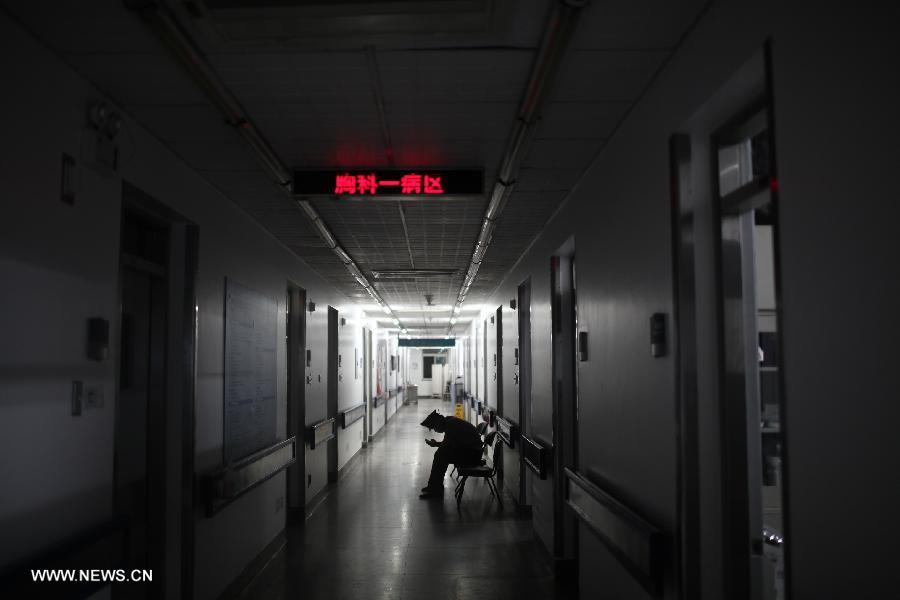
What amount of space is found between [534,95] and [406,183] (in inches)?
40.3

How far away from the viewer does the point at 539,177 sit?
4.08 meters

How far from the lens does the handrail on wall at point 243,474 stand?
402 centimetres

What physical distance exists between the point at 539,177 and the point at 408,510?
468cm

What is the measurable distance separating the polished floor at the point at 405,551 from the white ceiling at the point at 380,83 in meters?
2.84

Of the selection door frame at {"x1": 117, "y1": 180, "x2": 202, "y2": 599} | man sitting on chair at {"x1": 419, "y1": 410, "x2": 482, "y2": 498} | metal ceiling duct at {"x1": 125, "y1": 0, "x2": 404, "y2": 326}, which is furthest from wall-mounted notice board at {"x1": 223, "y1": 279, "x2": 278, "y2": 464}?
man sitting on chair at {"x1": 419, "y1": 410, "x2": 482, "y2": 498}

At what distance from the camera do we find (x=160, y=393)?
3730 mm

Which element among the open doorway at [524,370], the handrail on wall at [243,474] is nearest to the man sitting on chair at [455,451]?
the open doorway at [524,370]

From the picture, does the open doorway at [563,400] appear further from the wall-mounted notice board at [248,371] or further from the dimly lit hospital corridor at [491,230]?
the wall-mounted notice board at [248,371]

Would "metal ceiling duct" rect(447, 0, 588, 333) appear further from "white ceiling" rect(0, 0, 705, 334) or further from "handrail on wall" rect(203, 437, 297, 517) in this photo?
"handrail on wall" rect(203, 437, 297, 517)

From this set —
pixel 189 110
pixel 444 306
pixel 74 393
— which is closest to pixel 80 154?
pixel 189 110

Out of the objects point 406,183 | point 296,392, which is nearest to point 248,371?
point 296,392

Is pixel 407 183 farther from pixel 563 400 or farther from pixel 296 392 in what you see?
pixel 296 392

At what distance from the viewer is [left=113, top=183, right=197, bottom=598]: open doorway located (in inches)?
141

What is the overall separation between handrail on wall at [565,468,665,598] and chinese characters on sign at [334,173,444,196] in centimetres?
183
